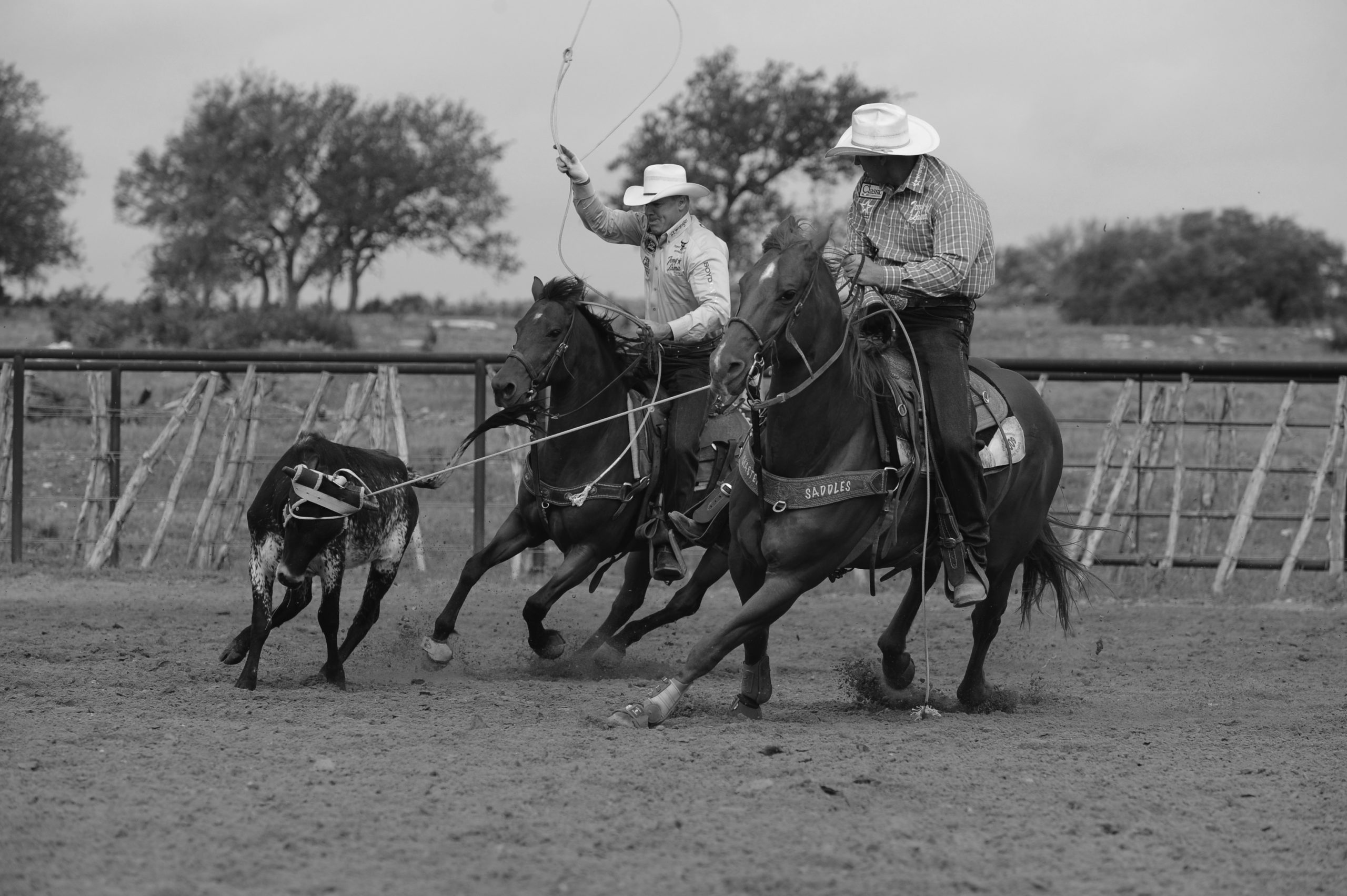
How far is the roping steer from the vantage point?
6.53m

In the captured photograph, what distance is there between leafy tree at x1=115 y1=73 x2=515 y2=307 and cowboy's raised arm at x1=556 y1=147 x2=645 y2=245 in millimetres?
31132

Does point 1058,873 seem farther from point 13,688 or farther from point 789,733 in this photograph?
point 13,688

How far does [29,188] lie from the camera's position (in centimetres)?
3872

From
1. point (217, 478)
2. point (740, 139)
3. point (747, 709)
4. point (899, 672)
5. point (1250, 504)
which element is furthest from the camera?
point (740, 139)

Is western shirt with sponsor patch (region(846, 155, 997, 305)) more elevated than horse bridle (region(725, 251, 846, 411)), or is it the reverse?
western shirt with sponsor patch (region(846, 155, 997, 305))

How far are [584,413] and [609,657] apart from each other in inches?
52.1

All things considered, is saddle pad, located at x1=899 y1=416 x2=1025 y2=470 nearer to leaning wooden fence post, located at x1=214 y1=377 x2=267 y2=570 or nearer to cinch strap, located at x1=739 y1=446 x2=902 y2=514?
cinch strap, located at x1=739 y1=446 x2=902 y2=514

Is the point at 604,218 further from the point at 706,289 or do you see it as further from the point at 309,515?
the point at 309,515

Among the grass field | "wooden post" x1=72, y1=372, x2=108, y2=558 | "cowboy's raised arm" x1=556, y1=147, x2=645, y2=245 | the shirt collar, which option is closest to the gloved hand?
"cowboy's raised arm" x1=556, y1=147, x2=645, y2=245

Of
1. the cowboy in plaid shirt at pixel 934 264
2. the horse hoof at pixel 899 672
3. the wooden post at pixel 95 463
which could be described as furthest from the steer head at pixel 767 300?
the wooden post at pixel 95 463

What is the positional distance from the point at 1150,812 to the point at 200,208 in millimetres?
37618

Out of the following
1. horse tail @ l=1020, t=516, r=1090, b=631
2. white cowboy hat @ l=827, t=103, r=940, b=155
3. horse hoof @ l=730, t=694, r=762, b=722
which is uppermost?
white cowboy hat @ l=827, t=103, r=940, b=155

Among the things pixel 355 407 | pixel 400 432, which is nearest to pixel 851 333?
pixel 400 432

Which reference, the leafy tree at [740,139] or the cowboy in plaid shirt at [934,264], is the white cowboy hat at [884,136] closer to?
the cowboy in plaid shirt at [934,264]
